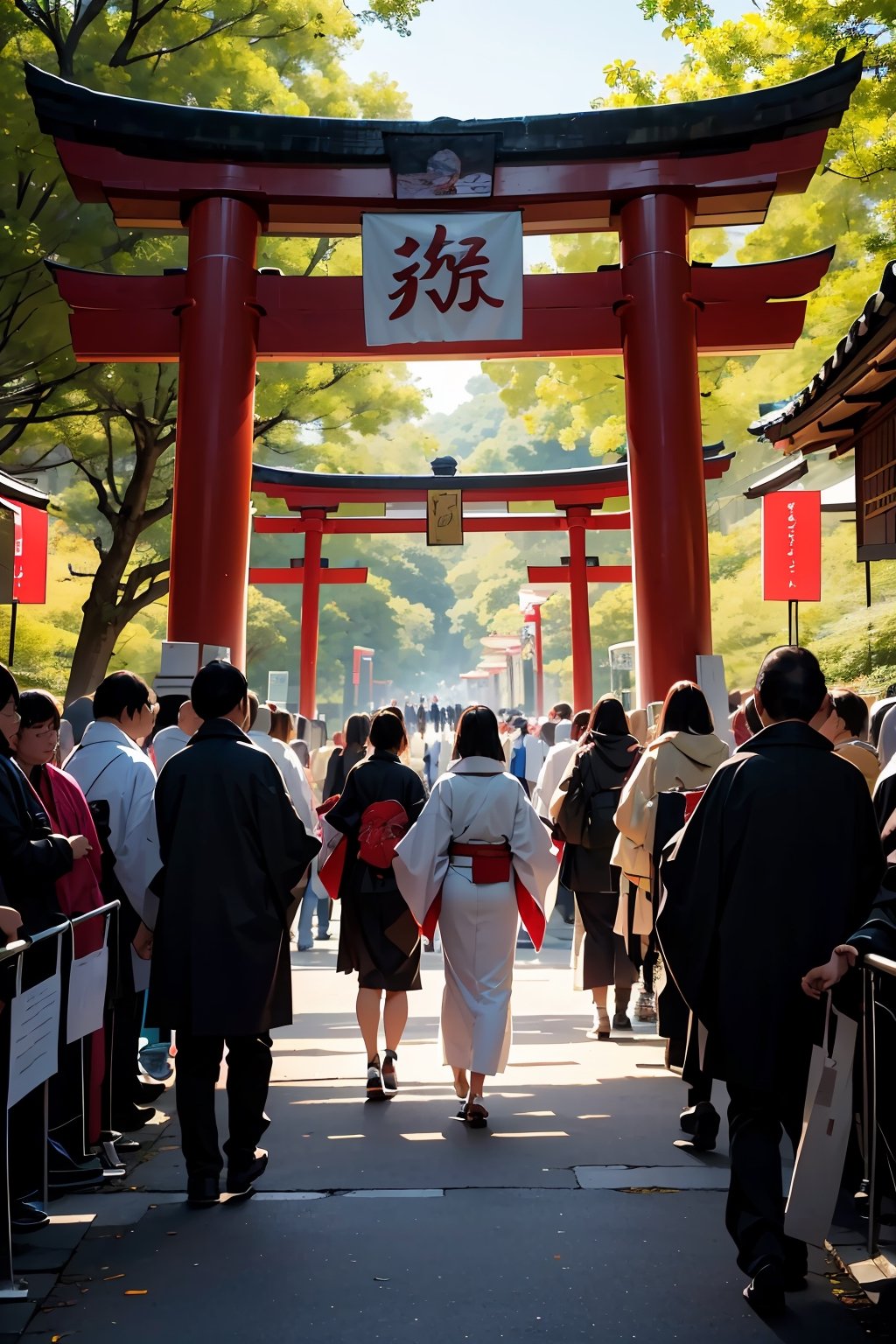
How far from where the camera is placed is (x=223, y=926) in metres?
4.80

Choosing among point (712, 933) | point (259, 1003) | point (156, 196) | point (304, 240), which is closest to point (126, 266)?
point (304, 240)

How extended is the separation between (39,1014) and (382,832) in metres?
2.66

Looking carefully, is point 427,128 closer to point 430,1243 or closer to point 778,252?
point 430,1243

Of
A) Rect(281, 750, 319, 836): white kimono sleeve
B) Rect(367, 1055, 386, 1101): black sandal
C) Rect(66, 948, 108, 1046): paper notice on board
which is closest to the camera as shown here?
Rect(66, 948, 108, 1046): paper notice on board

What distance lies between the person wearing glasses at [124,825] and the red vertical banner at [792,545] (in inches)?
396

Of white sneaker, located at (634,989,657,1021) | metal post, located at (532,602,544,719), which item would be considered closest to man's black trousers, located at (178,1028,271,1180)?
white sneaker, located at (634,989,657,1021)

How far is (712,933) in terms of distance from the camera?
3975 mm

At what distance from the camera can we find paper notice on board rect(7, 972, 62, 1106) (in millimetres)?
3826

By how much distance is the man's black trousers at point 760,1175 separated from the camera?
373 centimetres

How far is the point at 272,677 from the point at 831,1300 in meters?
22.3

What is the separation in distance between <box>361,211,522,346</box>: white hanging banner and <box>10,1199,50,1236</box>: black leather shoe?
6.72 m

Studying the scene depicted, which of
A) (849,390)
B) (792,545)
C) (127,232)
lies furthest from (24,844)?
(127,232)

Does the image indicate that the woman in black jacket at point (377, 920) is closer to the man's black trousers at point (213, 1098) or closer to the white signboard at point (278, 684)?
the man's black trousers at point (213, 1098)

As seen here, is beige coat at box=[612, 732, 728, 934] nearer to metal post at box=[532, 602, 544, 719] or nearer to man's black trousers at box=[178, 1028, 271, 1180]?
man's black trousers at box=[178, 1028, 271, 1180]
